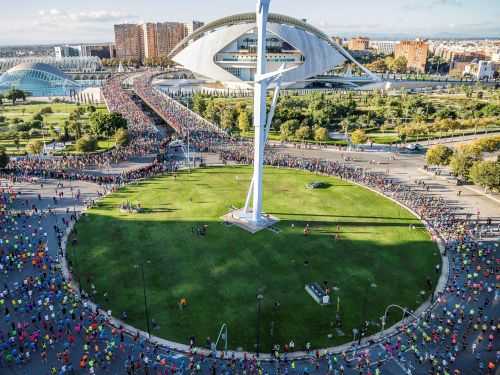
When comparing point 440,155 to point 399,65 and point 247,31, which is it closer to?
point 247,31

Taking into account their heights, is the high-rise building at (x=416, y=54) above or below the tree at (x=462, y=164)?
above

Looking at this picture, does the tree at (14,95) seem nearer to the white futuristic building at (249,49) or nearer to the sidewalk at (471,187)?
the white futuristic building at (249,49)

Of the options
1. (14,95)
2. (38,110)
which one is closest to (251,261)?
(38,110)

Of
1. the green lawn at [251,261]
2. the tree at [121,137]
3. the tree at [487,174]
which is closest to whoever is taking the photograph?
the green lawn at [251,261]

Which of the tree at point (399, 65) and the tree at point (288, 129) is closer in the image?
the tree at point (288, 129)

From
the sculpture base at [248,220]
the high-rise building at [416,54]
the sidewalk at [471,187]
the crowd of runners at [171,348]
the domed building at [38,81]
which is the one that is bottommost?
the crowd of runners at [171,348]

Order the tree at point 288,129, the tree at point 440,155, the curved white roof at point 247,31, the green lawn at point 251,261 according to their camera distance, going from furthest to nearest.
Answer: the curved white roof at point 247,31 < the tree at point 288,129 < the tree at point 440,155 < the green lawn at point 251,261

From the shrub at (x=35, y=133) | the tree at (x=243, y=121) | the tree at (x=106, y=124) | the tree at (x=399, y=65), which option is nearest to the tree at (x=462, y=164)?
the tree at (x=243, y=121)

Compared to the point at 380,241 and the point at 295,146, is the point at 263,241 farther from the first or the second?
the point at 295,146
